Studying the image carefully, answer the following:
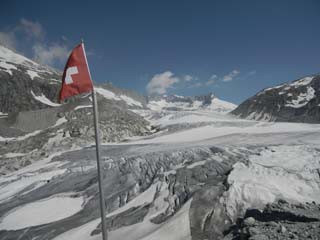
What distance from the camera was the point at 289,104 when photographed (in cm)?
11262

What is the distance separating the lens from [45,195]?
16.0 meters

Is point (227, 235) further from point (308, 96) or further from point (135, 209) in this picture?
point (308, 96)

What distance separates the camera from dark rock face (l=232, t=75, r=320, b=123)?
99.6 meters

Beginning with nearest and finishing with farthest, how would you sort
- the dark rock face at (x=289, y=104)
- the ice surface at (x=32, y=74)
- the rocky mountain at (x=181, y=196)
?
the rocky mountain at (x=181, y=196)
the dark rock face at (x=289, y=104)
the ice surface at (x=32, y=74)

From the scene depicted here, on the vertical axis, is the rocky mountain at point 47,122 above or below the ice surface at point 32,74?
below

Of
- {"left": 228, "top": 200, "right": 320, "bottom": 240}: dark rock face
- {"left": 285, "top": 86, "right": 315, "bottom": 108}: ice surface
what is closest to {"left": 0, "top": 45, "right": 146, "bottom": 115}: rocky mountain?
{"left": 285, "top": 86, "right": 315, "bottom": 108}: ice surface

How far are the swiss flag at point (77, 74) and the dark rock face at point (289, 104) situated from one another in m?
96.1

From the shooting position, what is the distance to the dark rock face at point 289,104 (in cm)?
9962

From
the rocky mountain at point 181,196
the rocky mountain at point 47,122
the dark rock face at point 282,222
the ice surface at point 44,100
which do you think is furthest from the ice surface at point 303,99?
the dark rock face at point 282,222

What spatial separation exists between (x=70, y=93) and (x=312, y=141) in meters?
13.6

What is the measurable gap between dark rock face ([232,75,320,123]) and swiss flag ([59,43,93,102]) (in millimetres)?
96136

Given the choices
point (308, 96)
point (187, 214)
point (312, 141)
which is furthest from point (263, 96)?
point (187, 214)

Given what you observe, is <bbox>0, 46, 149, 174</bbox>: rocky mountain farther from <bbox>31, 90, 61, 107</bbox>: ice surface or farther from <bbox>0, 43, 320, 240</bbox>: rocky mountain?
<bbox>0, 43, 320, 240</bbox>: rocky mountain

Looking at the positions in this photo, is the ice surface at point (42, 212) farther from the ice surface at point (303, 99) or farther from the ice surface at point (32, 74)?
the ice surface at point (303, 99)
